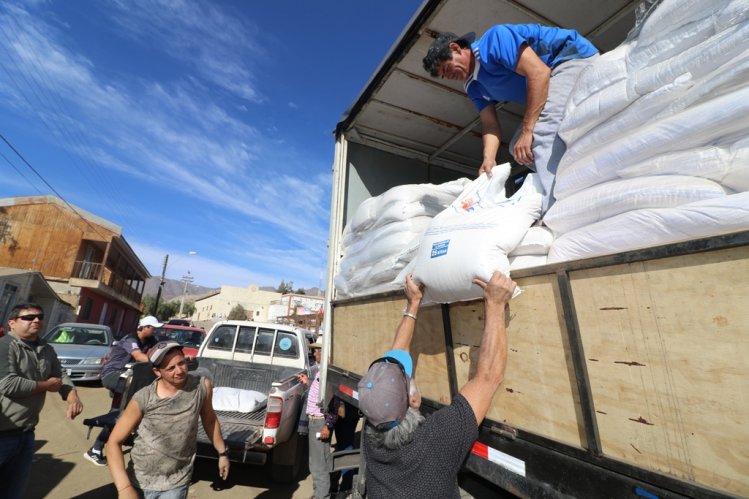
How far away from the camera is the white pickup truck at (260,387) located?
12.7ft

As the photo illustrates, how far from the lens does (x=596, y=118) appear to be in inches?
55.4

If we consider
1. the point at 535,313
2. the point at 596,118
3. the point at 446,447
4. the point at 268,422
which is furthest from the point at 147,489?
the point at 596,118

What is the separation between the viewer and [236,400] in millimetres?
4543

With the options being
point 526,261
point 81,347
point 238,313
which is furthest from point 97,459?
point 238,313

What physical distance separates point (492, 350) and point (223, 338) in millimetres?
5273

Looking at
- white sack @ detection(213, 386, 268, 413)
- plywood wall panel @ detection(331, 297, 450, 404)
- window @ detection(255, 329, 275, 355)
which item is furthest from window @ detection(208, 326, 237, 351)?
plywood wall panel @ detection(331, 297, 450, 404)

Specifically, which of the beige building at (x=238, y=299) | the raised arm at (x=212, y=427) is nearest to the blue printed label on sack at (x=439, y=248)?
the raised arm at (x=212, y=427)

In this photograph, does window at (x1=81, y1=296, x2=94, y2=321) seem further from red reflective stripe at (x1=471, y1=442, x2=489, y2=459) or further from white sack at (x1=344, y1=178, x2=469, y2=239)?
red reflective stripe at (x1=471, y1=442, x2=489, y2=459)

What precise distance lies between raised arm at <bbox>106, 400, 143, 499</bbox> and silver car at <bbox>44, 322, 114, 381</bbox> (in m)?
6.72

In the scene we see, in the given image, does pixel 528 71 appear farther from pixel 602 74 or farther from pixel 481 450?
pixel 481 450

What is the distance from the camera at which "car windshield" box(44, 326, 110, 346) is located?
966cm

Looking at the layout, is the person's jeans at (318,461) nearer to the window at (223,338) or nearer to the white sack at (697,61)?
the window at (223,338)

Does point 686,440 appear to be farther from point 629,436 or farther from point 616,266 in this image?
point 616,266

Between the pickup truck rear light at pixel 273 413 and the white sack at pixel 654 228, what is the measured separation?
10.7 ft
